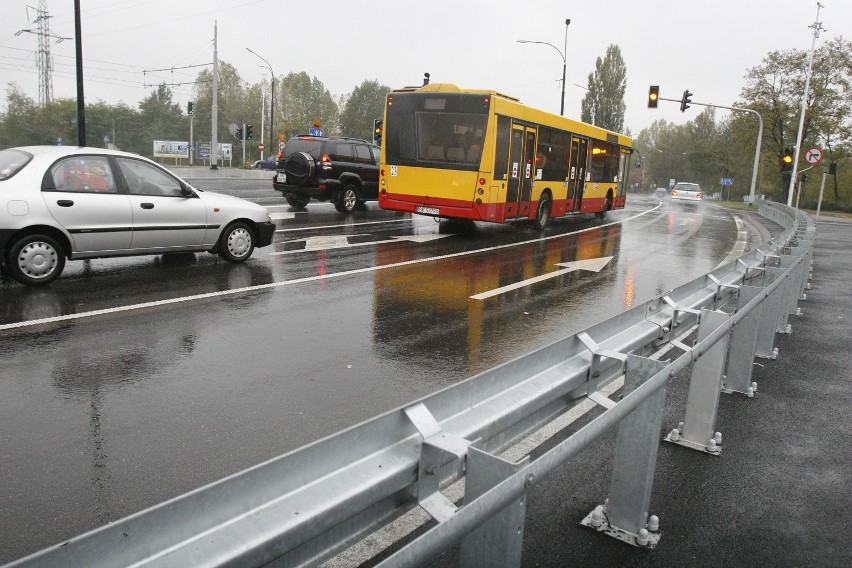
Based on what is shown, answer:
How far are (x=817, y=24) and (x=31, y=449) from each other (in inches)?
1855

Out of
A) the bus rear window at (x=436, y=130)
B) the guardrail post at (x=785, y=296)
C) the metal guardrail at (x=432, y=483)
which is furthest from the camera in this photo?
the bus rear window at (x=436, y=130)

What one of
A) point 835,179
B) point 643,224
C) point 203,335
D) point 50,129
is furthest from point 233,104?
point 203,335

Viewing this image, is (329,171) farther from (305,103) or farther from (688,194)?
→ (305,103)

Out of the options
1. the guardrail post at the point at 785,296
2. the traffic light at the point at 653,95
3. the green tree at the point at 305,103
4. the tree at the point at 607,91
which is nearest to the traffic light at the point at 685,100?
the traffic light at the point at 653,95

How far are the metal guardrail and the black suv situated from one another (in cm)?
1613

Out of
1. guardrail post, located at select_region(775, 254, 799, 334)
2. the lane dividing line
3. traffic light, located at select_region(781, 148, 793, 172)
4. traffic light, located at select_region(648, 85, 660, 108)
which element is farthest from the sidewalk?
traffic light, located at select_region(648, 85, 660, 108)

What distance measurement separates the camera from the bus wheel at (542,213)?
708 inches

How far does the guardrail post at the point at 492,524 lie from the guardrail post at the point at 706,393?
2.59 metres

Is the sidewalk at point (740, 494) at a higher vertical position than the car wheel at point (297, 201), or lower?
lower

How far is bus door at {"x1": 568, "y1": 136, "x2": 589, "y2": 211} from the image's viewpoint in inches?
780

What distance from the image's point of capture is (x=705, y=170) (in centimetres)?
9519

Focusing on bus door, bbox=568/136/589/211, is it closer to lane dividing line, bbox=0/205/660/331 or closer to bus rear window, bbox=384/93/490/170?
bus rear window, bbox=384/93/490/170

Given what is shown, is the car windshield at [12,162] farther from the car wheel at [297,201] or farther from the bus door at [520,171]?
the car wheel at [297,201]

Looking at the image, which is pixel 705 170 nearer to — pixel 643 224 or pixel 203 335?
pixel 643 224
